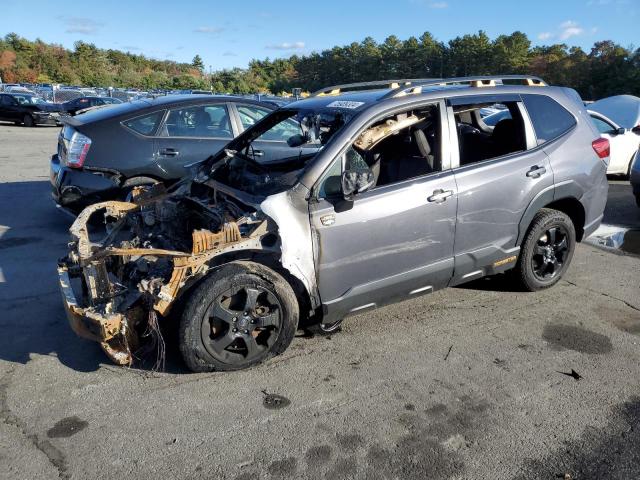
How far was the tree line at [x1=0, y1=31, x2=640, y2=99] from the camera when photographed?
35031 mm

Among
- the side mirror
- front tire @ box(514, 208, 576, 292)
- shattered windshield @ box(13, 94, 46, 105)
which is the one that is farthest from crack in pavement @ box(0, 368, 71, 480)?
shattered windshield @ box(13, 94, 46, 105)

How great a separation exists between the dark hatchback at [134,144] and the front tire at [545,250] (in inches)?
145

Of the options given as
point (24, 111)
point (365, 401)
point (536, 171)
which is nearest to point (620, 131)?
point (536, 171)

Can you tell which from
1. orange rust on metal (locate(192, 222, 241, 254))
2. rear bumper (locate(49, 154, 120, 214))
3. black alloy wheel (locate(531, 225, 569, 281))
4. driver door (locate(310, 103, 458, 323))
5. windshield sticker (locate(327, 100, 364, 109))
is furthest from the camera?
rear bumper (locate(49, 154, 120, 214))

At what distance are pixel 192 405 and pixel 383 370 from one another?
1.28 m

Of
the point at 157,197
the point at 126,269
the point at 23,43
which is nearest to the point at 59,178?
the point at 157,197

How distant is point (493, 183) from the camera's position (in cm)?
426

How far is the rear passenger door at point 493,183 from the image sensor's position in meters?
4.17

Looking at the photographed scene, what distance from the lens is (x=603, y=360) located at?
3.84 m

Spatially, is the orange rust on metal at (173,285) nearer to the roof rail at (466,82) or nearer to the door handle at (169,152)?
the roof rail at (466,82)

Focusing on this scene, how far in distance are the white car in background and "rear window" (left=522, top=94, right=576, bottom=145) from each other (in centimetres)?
579

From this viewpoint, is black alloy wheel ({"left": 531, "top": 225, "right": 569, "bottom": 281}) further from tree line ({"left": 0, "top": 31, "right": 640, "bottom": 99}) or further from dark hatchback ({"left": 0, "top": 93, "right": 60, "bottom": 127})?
tree line ({"left": 0, "top": 31, "right": 640, "bottom": 99})

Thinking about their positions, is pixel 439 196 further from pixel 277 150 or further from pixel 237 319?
pixel 237 319

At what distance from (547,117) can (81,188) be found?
4861 millimetres
